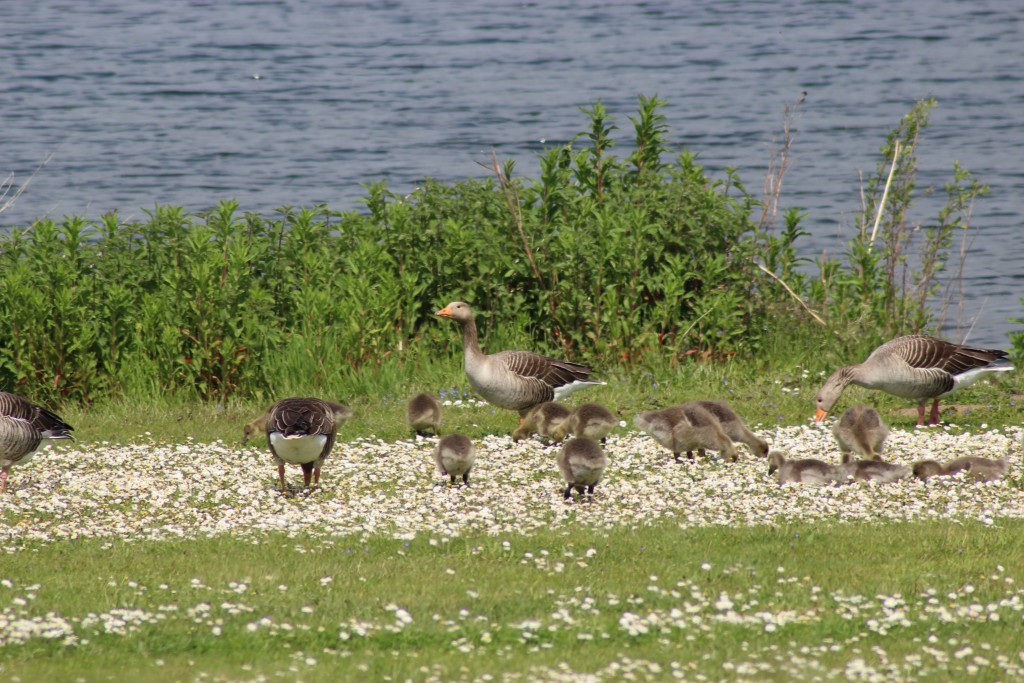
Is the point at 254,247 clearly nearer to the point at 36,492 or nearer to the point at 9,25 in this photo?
the point at 36,492

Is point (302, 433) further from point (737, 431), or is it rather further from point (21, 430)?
point (737, 431)

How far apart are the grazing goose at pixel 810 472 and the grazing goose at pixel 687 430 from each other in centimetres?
87

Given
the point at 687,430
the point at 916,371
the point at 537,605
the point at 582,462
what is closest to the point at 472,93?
the point at 916,371

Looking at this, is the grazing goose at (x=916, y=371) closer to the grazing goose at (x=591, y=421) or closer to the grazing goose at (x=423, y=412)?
the grazing goose at (x=591, y=421)

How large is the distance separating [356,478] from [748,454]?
4072mm

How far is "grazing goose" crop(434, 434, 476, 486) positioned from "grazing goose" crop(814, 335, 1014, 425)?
474 cm

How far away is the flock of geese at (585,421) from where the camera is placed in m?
11.8

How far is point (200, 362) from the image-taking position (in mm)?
16141

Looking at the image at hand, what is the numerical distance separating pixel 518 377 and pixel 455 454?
318cm

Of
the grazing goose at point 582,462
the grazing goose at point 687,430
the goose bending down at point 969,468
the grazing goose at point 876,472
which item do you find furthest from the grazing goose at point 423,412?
the goose bending down at point 969,468

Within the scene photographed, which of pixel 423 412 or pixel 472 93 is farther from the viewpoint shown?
pixel 472 93

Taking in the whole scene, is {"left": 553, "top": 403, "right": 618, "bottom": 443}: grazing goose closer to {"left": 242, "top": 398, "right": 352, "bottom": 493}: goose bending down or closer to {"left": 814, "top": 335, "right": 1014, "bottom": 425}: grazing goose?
{"left": 242, "top": 398, "right": 352, "bottom": 493}: goose bending down

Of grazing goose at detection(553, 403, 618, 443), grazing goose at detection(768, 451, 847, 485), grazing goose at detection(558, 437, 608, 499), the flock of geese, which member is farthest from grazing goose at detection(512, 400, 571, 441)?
grazing goose at detection(768, 451, 847, 485)

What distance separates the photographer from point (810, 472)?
481 inches
